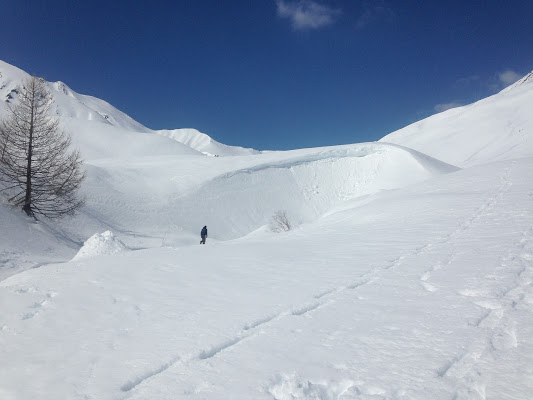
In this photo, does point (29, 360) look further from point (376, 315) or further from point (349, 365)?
point (376, 315)

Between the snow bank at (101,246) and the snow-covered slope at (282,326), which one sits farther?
the snow bank at (101,246)

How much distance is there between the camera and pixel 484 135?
307 feet

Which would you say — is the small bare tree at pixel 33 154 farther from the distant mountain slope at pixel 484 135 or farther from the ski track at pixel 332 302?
the distant mountain slope at pixel 484 135

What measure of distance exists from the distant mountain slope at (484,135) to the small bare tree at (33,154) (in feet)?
257

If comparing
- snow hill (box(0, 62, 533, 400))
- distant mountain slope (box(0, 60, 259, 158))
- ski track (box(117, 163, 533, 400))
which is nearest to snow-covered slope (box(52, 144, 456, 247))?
snow hill (box(0, 62, 533, 400))

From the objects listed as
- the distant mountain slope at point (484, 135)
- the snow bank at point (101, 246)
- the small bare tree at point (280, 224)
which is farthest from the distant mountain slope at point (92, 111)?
the snow bank at point (101, 246)

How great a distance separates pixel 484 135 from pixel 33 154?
106553 millimetres

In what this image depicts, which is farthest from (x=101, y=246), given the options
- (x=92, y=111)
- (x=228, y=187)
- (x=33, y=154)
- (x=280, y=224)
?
(x=92, y=111)

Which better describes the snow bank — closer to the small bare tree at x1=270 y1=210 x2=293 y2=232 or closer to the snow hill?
the snow hill

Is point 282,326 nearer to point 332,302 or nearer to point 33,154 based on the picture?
point 332,302

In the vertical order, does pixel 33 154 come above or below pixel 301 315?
above

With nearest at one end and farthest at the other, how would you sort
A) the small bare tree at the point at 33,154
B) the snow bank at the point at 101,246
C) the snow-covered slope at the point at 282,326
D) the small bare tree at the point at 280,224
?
1. the snow-covered slope at the point at 282,326
2. the snow bank at the point at 101,246
3. the small bare tree at the point at 33,154
4. the small bare tree at the point at 280,224

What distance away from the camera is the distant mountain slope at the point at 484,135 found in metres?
78.2

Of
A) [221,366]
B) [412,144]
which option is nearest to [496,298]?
[221,366]
